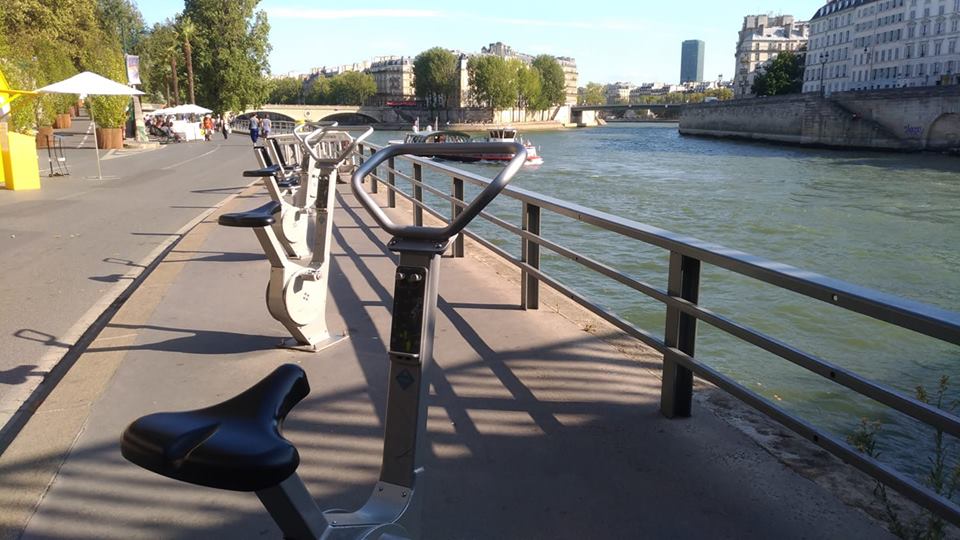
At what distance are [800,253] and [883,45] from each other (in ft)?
335

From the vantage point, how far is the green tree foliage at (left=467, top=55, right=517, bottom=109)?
417 feet

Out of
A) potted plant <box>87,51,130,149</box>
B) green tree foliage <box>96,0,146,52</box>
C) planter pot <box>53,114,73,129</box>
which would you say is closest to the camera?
potted plant <box>87,51,130,149</box>

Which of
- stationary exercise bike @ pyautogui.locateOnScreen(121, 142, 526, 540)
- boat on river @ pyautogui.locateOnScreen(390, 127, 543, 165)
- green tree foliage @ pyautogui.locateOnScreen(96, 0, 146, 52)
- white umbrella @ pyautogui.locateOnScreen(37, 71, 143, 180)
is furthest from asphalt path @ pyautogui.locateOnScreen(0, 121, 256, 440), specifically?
green tree foliage @ pyautogui.locateOnScreen(96, 0, 146, 52)

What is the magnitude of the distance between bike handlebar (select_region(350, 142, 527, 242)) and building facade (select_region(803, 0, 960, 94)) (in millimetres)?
99264

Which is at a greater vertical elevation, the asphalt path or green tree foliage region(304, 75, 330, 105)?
green tree foliage region(304, 75, 330, 105)

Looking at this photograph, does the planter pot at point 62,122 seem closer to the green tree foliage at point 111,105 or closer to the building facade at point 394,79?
the green tree foliage at point 111,105

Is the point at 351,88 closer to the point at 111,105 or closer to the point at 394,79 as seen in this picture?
the point at 394,79

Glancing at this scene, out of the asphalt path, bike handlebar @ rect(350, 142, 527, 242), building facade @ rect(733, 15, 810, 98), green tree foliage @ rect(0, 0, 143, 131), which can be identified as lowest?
the asphalt path

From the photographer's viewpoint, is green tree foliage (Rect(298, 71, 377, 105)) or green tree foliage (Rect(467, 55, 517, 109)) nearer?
green tree foliage (Rect(467, 55, 517, 109))

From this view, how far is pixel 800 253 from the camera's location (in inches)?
693

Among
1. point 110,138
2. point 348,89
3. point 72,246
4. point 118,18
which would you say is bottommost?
point 72,246

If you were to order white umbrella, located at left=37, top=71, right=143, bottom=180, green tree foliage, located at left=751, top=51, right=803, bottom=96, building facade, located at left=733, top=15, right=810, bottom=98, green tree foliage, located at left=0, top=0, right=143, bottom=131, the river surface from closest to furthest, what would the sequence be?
1. the river surface
2. white umbrella, located at left=37, top=71, right=143, bottom=180
3. green tree foliage, located at left=0, top=0, right=143, bottom=131
4. green tree foliage, located at left=751, top=51, right=803, bottom=96
5. building facade, located at left=733, top=15, right=810, bottom=98

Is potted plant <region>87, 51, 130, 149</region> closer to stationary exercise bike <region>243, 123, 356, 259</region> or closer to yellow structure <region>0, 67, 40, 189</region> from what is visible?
yellow structure <region>0, 67, 40, 189</region>

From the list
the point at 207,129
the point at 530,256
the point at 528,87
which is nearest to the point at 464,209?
the point at 530,256
